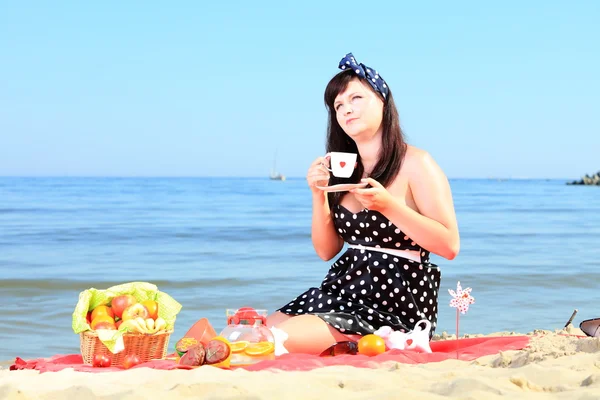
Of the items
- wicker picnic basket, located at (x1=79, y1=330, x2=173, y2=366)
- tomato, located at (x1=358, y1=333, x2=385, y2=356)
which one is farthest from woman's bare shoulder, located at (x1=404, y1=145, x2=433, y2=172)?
wicker picnic basket, located at (x1=79, y1=330, x2=173, y2=366)

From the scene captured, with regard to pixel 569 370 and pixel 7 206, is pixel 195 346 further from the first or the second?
pixel 7 206

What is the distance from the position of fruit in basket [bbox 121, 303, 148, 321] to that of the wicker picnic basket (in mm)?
167

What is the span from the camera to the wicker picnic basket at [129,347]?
442cm

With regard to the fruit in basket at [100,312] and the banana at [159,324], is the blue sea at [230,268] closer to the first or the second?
the fruit in basket at [100,312]

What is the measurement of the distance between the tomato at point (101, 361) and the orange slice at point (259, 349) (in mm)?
766

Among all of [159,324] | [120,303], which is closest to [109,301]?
[120,303]

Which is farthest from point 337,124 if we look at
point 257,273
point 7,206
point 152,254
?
point 7,206

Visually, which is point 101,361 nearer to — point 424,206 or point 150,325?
point 150,325

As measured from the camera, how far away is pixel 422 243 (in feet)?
15.0

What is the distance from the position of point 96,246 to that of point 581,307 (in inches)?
381

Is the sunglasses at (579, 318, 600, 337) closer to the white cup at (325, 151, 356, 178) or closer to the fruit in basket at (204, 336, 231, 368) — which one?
the white cup at (325, 151, 356, 178)

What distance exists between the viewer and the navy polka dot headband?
4.83 m

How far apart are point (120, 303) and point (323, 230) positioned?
1283 mm

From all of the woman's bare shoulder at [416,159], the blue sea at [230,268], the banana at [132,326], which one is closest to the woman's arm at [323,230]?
the woman's bare shoulder at [416,159]
